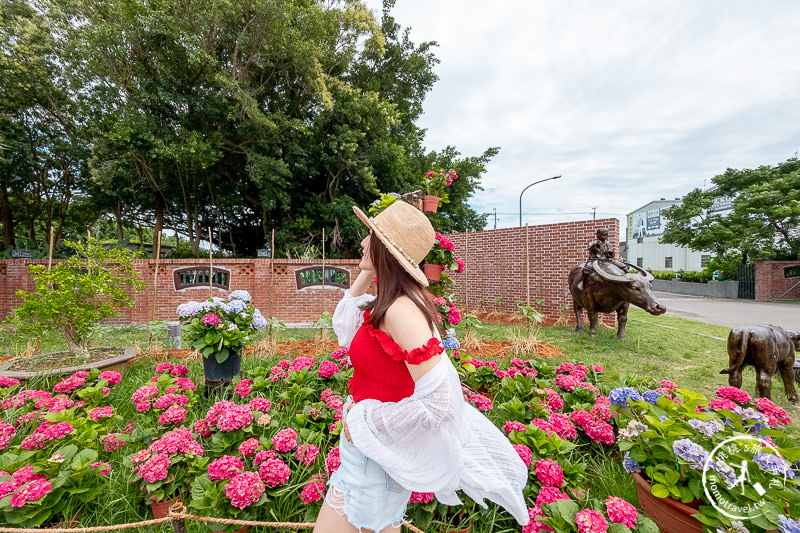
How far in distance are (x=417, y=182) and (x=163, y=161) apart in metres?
8.80

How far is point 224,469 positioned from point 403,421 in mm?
1241

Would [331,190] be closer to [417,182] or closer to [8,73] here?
[417,182]

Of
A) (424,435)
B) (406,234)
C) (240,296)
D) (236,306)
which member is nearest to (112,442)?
(236,306)

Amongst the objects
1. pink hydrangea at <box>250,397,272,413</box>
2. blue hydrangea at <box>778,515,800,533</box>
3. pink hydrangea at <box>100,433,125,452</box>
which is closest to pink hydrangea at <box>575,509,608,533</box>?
blue hydrangea at <box>778,515,800,533</box>

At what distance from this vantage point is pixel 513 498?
4.03ft

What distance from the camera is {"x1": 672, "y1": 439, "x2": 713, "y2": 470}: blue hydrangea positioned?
4.78 ft

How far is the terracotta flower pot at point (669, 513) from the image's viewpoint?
1.46m

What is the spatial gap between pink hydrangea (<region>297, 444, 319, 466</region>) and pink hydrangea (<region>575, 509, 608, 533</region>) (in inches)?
52.7

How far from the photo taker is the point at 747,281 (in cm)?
1522

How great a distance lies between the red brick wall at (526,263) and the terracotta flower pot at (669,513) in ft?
19.8

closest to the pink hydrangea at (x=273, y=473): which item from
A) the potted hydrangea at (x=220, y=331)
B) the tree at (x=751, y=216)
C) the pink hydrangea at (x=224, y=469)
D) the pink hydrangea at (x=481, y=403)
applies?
the pink hydrangea at (x=224, y=469)

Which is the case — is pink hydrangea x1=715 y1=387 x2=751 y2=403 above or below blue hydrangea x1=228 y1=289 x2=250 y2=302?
below

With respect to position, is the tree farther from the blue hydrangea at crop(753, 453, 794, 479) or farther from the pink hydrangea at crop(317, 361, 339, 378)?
the pink hydrangea at crop(317, 361, 339, 378)

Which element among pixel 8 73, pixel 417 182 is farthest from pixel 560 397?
pixel 8 73
